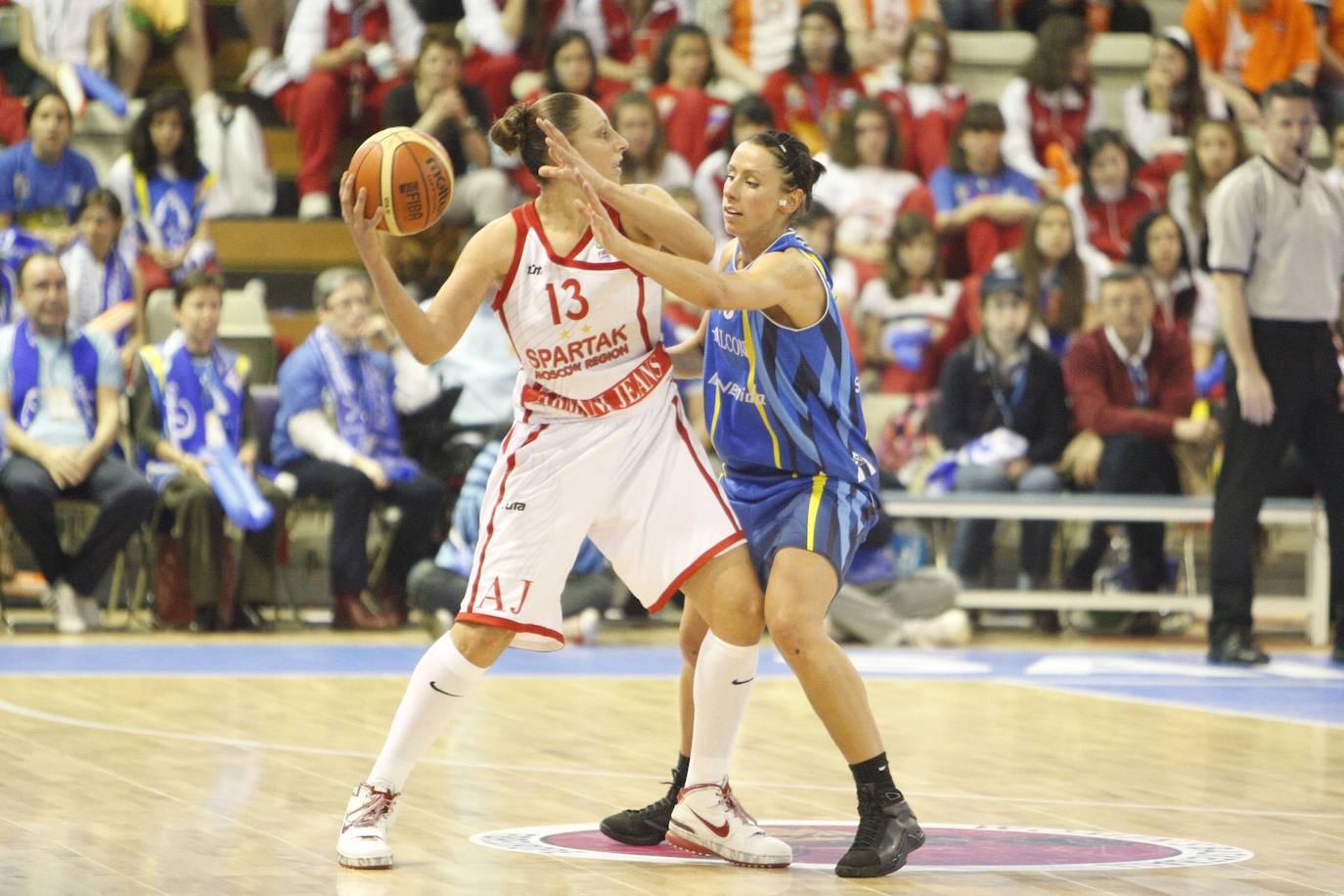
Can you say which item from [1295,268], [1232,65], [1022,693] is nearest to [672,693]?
[1022,693]

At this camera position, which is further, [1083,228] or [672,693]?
[1083,228]

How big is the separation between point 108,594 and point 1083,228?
5640 millimetres

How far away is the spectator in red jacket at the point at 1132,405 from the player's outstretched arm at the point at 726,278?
567 centimetres

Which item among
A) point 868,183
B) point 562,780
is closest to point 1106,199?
point 868,183

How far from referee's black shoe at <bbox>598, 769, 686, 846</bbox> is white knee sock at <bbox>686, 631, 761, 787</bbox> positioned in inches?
5.9

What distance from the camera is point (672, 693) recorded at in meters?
7.68

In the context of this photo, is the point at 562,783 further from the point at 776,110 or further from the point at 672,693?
the point at 776,110

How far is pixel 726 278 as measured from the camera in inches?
174

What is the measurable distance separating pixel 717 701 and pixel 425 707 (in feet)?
2.11

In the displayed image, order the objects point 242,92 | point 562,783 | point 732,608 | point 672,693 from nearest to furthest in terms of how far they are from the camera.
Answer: point 732,608
point 562,783
point 672,693
point 242,92

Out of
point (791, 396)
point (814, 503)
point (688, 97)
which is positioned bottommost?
point (814, 503)

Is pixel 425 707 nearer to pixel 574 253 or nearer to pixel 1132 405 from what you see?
pixel 574 253

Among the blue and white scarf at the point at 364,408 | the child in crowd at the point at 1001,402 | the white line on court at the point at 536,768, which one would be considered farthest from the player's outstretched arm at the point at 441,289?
the child in crowd at the point at 1001,402

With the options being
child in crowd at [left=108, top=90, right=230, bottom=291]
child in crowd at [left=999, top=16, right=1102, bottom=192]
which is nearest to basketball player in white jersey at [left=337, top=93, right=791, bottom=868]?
child in crowd at [left=108, top=90, right=230, bottom=291]
